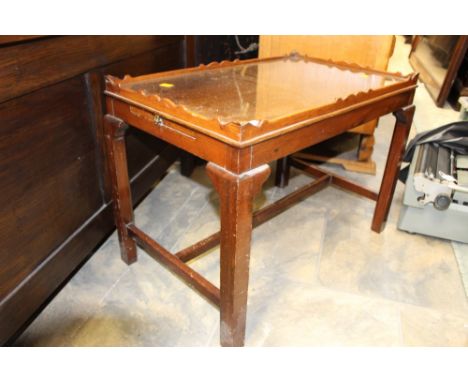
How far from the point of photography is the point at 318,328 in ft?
4.10

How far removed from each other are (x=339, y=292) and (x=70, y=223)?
958mm

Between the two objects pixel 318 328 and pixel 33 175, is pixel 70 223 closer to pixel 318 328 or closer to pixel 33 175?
pixel 33 175

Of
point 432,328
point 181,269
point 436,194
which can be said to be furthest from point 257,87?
point 432,328

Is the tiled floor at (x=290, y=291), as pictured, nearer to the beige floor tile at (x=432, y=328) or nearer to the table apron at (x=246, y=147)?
the beige floor tile at (x=432, y=328)

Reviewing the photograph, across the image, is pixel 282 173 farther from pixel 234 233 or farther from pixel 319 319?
pixel 234 233

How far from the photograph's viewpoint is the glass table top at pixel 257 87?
1.01 metres

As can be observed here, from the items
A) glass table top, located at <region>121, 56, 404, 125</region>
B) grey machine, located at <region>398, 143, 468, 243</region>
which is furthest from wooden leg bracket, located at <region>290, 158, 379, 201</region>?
glass table top, located at <region>121, 56, 404, 125</region>

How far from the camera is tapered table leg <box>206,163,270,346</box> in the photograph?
2.87 ft

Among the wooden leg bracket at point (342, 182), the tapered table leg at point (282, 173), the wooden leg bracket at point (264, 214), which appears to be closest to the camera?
the wooden leg bracket at point (264, 214)

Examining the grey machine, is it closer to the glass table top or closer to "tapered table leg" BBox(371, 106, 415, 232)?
"tapered table leg" BBox(371, 106, 415, 232)

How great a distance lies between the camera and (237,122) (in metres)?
0.81

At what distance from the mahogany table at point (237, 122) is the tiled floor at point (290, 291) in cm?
15

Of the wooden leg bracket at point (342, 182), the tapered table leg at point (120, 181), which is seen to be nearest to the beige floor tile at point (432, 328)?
the wooden leg bracket at point (342, 182)

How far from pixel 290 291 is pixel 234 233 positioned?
584 millimetres
